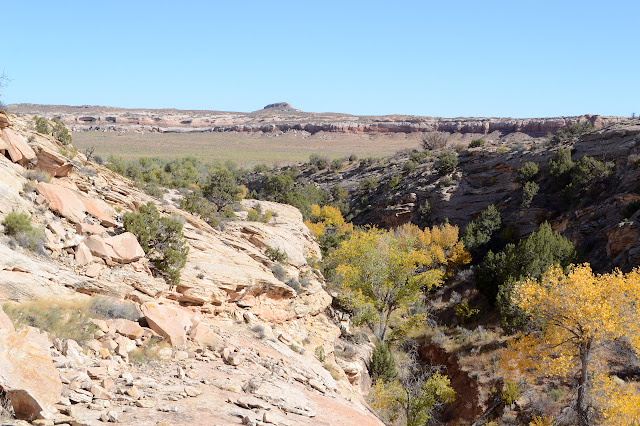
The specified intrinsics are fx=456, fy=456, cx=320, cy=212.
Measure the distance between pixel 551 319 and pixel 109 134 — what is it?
348ft

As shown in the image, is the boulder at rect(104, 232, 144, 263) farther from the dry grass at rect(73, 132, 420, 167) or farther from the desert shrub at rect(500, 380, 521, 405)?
the dry grass at rect(73, 132, 420, 167)

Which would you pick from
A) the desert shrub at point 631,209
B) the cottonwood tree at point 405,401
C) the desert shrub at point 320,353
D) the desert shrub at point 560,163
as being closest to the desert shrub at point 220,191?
the desert shrub at point 320,353

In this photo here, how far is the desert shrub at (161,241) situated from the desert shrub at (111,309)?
316cm

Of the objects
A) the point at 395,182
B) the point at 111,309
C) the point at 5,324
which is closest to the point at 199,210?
the point at 111,309

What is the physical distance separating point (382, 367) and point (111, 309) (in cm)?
1370

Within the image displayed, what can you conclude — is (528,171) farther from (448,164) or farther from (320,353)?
(320,353)

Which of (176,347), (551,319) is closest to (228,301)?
(176,347)

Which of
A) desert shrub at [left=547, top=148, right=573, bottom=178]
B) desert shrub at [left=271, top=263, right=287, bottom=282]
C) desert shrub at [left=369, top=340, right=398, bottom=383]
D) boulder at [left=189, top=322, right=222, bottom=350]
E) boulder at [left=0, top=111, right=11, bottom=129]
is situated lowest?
desert shrub at [left=369, top=340, right=398, bottom=383]

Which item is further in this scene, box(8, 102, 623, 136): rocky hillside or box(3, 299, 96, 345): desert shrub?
box(8, 102, 623, 136): rocky hillside

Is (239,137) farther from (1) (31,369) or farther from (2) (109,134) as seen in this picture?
(1) (31,369)

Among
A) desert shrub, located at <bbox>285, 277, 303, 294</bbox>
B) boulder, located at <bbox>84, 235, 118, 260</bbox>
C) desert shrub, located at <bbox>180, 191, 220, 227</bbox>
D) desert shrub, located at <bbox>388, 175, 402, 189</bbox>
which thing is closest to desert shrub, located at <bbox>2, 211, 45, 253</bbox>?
boulder, located at <bbox>84, 235, 118, 260</bbox>

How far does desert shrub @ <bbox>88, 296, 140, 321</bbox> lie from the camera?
9047 mm

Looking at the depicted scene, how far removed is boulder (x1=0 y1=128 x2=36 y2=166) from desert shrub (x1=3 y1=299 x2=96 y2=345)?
6810mm

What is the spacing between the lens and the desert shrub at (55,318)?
7.45m
